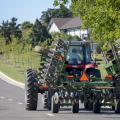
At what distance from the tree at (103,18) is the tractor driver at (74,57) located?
89.9 inches

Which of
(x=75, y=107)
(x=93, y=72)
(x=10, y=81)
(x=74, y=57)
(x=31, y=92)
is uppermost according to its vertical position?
(x=10, y=81)

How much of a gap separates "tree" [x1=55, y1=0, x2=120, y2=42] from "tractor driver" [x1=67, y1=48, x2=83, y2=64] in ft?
7.50

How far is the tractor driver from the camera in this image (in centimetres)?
2327

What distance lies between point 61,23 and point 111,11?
4354 inches

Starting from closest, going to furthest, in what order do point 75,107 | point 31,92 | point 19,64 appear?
point 75,107, point 31,92, point 19,64

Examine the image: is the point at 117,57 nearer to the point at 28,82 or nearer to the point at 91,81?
the point at 91,81

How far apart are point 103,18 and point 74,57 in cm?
442

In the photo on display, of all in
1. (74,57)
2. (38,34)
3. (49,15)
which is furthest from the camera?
(49,15)

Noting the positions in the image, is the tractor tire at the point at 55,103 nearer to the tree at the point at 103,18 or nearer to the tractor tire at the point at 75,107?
the tractor tire at the point at 75,107

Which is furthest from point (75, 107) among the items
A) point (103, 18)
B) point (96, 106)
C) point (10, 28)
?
point (10, 28)

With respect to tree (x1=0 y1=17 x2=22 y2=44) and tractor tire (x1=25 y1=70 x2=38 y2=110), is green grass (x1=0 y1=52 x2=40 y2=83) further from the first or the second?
tree (x1=0 y1=17 x2=22 y2=44)

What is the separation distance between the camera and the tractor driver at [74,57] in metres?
23.3

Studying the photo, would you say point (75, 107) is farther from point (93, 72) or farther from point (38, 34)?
point (38, 34)

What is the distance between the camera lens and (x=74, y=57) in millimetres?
23531
